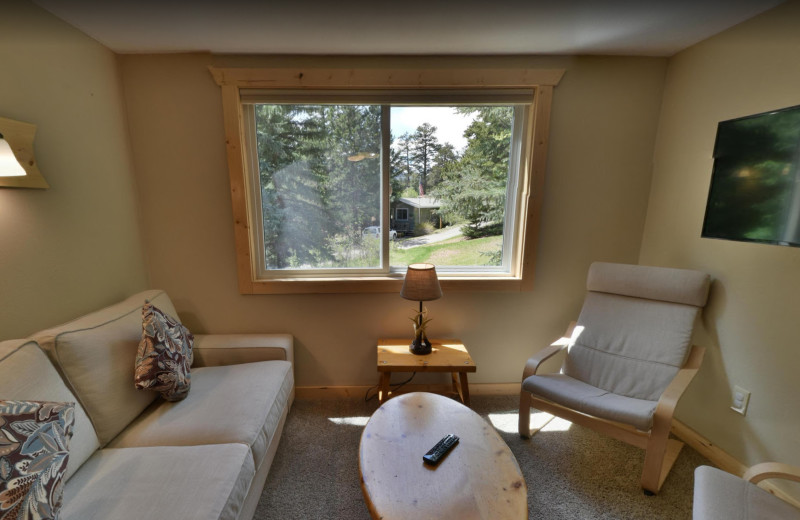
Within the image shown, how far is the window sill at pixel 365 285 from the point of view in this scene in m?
2.13

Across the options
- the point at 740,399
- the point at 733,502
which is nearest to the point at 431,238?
the point at 733,502

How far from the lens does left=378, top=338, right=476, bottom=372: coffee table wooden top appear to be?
6.06 feet

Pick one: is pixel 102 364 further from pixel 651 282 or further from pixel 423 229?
pixel 651 282

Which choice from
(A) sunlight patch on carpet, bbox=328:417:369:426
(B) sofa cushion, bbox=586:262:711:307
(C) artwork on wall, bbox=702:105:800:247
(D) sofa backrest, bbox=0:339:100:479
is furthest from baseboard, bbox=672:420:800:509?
(D) sofa backrest, bbox=0:339:100:479

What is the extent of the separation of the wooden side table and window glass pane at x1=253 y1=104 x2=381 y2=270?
2.16ft

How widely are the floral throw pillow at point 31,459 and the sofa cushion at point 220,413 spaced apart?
1.30 ft

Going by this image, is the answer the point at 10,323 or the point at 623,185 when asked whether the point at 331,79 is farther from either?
the point at 623,185

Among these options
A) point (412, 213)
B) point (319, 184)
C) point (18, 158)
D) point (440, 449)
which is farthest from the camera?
point (412, 213)

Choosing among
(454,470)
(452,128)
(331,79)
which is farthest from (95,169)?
(454,470)

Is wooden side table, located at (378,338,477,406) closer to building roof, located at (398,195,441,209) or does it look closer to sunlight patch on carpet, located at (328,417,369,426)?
sunlight patch on carpet, located at (328,417,369,426)

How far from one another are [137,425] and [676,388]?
262 cm

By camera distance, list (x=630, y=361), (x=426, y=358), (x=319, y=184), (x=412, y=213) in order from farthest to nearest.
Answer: (x=412, y=213)
(x=319, y=184)
(x=426, y=358)
(x=630, y=361)

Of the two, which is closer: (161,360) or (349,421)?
(161,360)

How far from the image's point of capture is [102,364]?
4.22ft
